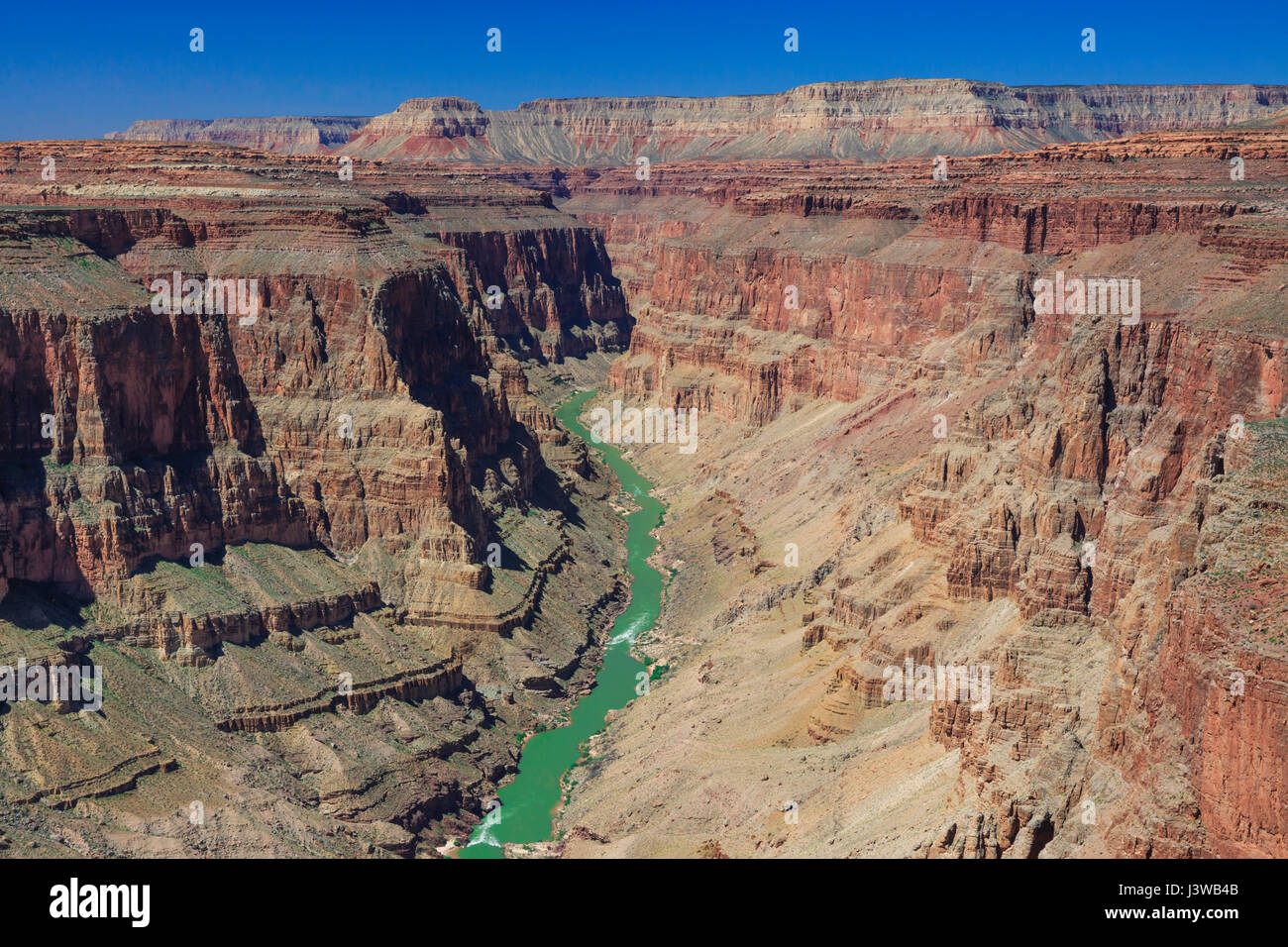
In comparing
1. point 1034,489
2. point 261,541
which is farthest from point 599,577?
point 1034,489

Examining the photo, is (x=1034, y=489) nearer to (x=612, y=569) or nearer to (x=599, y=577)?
(x=599, y=577)

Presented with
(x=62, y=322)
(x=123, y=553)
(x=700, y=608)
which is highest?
(x=62, y=322)

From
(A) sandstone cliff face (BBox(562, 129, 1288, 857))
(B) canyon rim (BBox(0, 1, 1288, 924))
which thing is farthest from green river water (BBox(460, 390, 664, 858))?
(A) sandstone cliff face (BBox(562, 129, 1288, 857))

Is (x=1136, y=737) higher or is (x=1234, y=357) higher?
(x=1234, y=357)

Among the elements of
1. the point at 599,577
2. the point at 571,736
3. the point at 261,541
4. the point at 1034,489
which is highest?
the point at 1034,489

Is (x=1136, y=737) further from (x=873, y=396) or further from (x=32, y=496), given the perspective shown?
(x=873, y=396)

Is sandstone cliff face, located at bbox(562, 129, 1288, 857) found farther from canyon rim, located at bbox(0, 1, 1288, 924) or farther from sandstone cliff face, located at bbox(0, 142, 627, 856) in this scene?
sandstone cliff face, located at bbox(0, 142, 627, 856)

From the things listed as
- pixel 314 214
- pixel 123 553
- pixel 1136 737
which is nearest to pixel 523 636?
pixel 123 553
